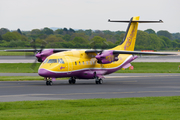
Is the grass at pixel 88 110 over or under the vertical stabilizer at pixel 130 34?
under

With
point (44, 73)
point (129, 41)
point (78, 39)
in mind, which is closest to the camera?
point (44, 73)

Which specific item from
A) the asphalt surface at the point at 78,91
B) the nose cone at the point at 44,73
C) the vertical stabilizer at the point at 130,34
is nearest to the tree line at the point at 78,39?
the vertical stabilizer at the point at 130,34

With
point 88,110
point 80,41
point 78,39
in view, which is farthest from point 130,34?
point 78,39

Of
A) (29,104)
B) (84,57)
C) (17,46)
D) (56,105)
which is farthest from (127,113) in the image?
(17,46)

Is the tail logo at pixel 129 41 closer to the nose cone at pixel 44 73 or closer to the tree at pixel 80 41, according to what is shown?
the nose cone at pixel 44 73

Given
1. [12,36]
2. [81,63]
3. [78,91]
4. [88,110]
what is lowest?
[78,91]

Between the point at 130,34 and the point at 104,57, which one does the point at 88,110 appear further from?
the point at 130,34

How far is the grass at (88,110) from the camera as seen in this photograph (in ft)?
43.6

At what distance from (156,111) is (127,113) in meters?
1.59

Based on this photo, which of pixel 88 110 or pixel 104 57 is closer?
pixel 88 110

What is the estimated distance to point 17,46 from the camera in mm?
77000

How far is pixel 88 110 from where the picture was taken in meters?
15.0

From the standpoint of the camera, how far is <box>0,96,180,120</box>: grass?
13281 millimetres

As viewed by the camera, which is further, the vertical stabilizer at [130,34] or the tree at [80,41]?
the tree at [80,41]
